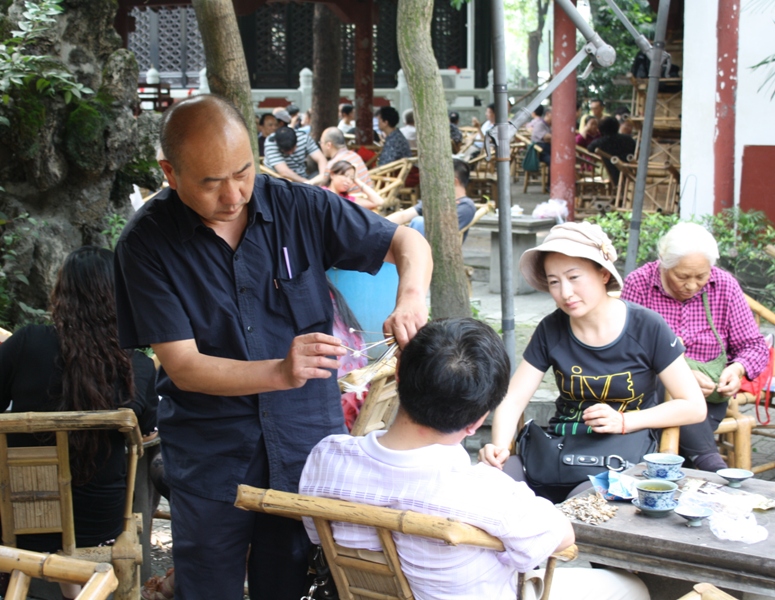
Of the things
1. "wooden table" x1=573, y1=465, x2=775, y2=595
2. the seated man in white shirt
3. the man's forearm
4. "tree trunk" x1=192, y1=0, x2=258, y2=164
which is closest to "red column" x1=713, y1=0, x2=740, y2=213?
the man's forearm

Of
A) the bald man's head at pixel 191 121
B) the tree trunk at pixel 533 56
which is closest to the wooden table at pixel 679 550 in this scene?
the bald man's head at pixel 191 121

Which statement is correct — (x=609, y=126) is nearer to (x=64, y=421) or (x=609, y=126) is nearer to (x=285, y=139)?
(x=285, y=139)

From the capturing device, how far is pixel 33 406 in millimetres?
2830

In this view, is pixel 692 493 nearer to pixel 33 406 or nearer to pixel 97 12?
pixel 33 406

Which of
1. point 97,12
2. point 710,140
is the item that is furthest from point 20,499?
point 710,140

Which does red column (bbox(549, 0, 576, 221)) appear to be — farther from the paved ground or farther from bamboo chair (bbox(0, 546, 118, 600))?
bamboo chair (bbox(0, 546, 118, 600))

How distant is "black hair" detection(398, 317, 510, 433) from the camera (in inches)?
74.9

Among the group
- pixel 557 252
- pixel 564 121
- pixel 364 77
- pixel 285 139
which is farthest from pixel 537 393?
pixel 364 77

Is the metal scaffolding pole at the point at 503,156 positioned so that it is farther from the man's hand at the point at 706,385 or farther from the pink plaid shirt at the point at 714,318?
the man's hand at the point at 706,385

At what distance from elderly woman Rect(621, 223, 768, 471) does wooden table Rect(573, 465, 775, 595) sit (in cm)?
109

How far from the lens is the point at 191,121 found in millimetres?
1997

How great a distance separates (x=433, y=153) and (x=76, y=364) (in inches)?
109

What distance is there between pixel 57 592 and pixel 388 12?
18.6 metres

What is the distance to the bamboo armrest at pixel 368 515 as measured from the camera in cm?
170
